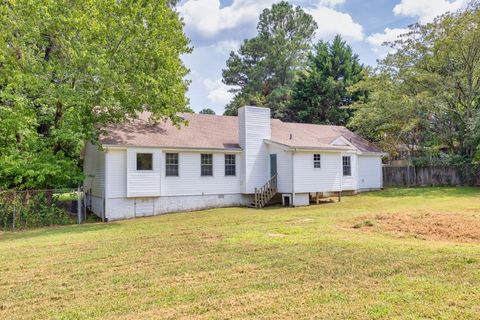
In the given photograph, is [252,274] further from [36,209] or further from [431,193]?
[431,193]

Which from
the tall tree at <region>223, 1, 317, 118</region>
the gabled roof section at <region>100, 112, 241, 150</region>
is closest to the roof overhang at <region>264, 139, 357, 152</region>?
the gabled roof section at <region>100, 112, 241, 150</region>

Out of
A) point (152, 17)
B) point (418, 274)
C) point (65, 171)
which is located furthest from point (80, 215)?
point (418, 274)

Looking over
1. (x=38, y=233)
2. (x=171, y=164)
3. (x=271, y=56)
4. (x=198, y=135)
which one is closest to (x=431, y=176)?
(x=198, y=135)

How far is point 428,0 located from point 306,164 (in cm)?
1369

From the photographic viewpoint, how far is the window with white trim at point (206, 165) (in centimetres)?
1802

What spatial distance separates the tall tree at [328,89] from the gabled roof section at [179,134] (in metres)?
15.6

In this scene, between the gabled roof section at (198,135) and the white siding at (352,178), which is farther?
the white siding at (352,178)

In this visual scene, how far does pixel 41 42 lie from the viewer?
15.3m

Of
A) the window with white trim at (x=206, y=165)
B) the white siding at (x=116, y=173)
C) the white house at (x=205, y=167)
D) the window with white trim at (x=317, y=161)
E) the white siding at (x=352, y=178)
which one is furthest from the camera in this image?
the white siding at (x=352, y=178)

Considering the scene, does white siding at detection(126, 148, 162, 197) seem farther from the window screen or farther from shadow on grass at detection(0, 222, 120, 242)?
shadow on grass at detection(0, 222, 120, 242)

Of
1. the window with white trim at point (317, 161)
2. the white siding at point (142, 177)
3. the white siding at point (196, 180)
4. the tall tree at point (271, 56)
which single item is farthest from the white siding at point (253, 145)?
the tall tree at point (271, 56)

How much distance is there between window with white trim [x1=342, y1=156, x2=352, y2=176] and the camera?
69.1ft

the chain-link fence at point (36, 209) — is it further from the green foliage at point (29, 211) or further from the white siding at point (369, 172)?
the white siding at point (369, 172)

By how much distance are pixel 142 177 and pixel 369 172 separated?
15.2m
